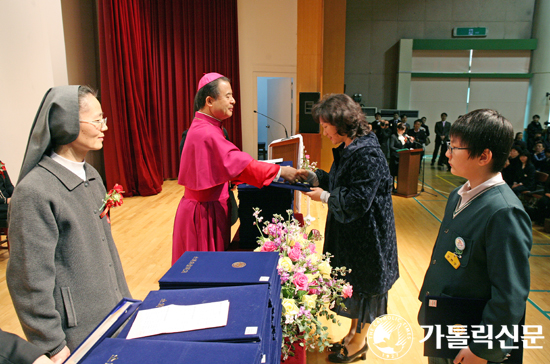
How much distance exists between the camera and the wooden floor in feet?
9.16

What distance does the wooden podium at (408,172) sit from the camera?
22.4 feet

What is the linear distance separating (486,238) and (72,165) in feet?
4.67

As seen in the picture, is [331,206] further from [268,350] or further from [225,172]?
[268,350]

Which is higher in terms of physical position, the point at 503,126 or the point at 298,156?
the point at 503,126

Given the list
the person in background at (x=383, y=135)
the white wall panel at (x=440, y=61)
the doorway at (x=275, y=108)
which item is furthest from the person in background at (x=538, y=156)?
the white wall panel at (x=440, y=61)

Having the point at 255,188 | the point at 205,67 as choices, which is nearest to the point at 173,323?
the point at 255,188

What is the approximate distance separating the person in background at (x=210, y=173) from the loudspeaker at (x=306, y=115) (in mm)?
5027

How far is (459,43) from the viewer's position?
41.0 feet

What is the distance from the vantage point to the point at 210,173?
1.97 m

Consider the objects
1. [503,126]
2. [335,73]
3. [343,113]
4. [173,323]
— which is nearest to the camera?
[173,323]

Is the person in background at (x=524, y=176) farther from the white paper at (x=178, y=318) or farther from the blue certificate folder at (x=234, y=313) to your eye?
the white paper at (x=178, y=318)

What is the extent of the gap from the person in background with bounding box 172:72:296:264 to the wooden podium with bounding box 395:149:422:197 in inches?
211

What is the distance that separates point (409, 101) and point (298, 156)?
1078cm

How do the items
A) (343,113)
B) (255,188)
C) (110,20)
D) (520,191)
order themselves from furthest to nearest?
(110,20), (520,191), (255,188), (343,113)
